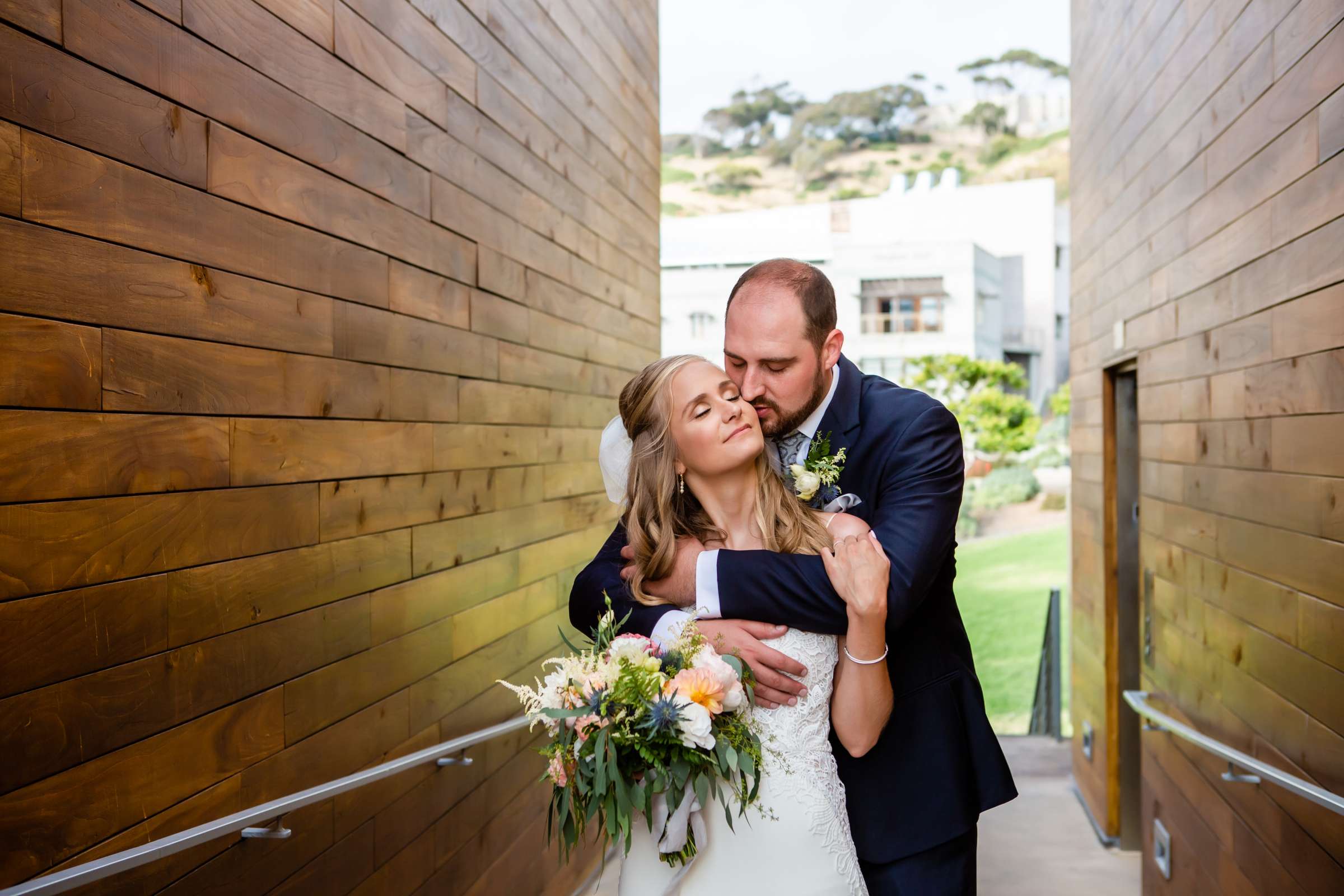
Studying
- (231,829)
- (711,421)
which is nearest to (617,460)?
(711,421)

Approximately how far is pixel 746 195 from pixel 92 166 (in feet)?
98.5

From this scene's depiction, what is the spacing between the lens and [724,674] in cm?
166

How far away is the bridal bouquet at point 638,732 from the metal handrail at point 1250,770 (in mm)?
1251

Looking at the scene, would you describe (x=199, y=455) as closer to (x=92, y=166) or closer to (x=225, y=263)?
(x=225, y=263)

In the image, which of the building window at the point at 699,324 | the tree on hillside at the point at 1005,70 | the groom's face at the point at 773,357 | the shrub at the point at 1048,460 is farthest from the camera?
the tree on hillside at the point at 1005,70

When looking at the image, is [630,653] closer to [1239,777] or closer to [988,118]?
[1239,777]

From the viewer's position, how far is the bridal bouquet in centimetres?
159

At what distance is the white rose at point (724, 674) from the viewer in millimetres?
Result: 1657

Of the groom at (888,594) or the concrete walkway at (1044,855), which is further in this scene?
the concrete walkway at (1044,855)

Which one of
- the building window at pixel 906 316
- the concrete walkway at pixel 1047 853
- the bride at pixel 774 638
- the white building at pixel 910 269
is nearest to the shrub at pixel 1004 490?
the white building at pixel 910 269

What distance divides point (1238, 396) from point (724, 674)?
2009 millimetres

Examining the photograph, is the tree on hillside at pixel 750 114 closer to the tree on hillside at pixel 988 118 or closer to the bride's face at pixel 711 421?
the tree on hillside at pixel 988 118

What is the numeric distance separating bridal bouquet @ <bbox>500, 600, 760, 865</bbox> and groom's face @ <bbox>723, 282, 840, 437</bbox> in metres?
0.56

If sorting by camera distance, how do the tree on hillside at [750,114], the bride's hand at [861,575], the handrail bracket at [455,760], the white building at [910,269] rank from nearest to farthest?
the bride's hand at [861,575]
the handrail bracket at [455,760]
the white building at [910,269]
the tree on hillside at [750,114]
